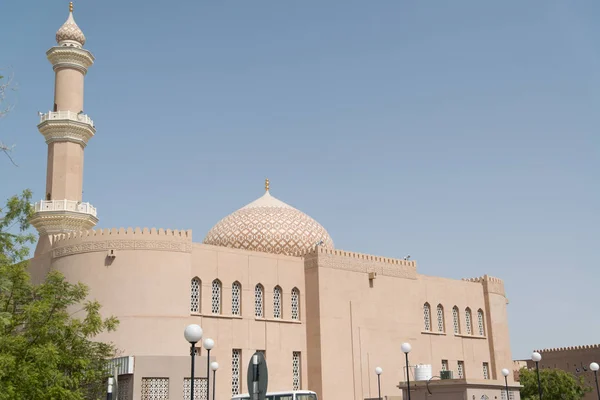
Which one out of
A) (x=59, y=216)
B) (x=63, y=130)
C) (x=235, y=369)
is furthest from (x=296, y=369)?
(x=63, y=130)

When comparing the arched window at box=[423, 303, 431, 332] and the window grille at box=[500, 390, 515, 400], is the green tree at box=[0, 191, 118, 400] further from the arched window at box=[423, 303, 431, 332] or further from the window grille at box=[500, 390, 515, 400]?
the arched window at box=[423, 303, 431, 332]

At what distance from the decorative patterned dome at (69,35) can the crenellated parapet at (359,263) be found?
11.8 meters

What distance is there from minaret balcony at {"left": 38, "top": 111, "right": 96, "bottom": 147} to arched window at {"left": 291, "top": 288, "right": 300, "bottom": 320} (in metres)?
9.45

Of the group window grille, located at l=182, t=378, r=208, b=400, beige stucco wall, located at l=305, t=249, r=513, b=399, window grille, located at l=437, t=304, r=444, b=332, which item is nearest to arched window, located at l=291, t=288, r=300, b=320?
beige stucco wall, located at l=305, t=249, r=513, b=399

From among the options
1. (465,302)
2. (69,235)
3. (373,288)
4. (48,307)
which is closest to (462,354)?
(465,302)

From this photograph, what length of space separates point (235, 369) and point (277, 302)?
2913 mm

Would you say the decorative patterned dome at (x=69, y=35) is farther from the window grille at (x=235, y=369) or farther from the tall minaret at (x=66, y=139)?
the window grille at (x=235, y=369)

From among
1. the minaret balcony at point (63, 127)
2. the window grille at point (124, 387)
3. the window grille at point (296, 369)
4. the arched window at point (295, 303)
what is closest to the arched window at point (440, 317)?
the arched window at point (295, 303)

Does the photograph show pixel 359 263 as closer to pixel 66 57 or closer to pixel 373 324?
pixel 373 324

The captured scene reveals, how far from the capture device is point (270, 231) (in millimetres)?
29422

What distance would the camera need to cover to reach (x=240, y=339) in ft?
82.6

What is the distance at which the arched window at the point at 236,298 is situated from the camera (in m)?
25.5

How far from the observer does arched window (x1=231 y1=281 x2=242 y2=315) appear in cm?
2552

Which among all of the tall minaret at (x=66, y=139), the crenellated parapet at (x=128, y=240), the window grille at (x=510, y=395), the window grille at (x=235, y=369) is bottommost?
the window grille at (x=510, y=395)
